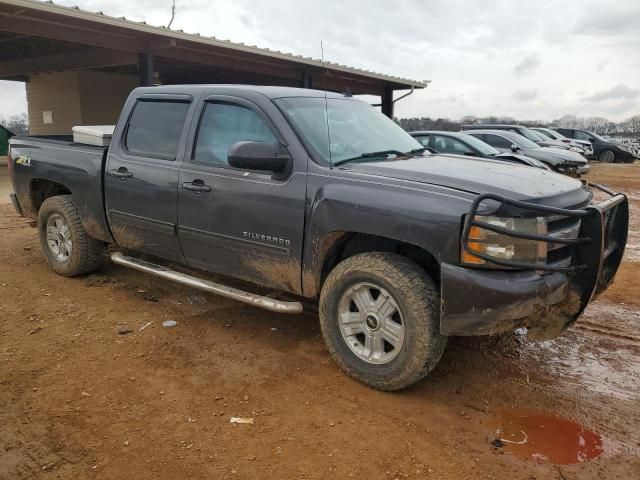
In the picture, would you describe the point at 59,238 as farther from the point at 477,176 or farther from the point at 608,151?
the point at 608,151

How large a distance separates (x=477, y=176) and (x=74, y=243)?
4.02 metres

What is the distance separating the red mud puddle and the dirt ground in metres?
0.06

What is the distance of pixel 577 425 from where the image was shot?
306cm

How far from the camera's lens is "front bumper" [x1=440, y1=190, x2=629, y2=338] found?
2.92 meters

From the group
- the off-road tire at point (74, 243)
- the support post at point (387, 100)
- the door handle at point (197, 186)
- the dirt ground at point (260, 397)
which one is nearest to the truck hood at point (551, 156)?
the support post at point (387, 100)

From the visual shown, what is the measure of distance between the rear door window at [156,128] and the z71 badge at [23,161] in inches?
61.7

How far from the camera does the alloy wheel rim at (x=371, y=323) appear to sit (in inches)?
130

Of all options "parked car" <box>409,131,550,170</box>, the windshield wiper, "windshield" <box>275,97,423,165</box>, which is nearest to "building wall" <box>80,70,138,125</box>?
"parked car" <box>409,131,550,170</box>

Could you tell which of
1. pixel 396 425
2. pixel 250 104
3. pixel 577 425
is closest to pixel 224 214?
pixel 250 104

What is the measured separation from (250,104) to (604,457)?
3171 millimetres

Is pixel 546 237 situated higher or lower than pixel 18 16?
lower

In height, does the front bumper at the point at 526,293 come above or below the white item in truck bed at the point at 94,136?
below

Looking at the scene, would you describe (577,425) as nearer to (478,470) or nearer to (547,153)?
(478,470)

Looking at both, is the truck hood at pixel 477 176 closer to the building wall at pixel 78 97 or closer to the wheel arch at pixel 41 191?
the wheel arch at pixel 41 191
